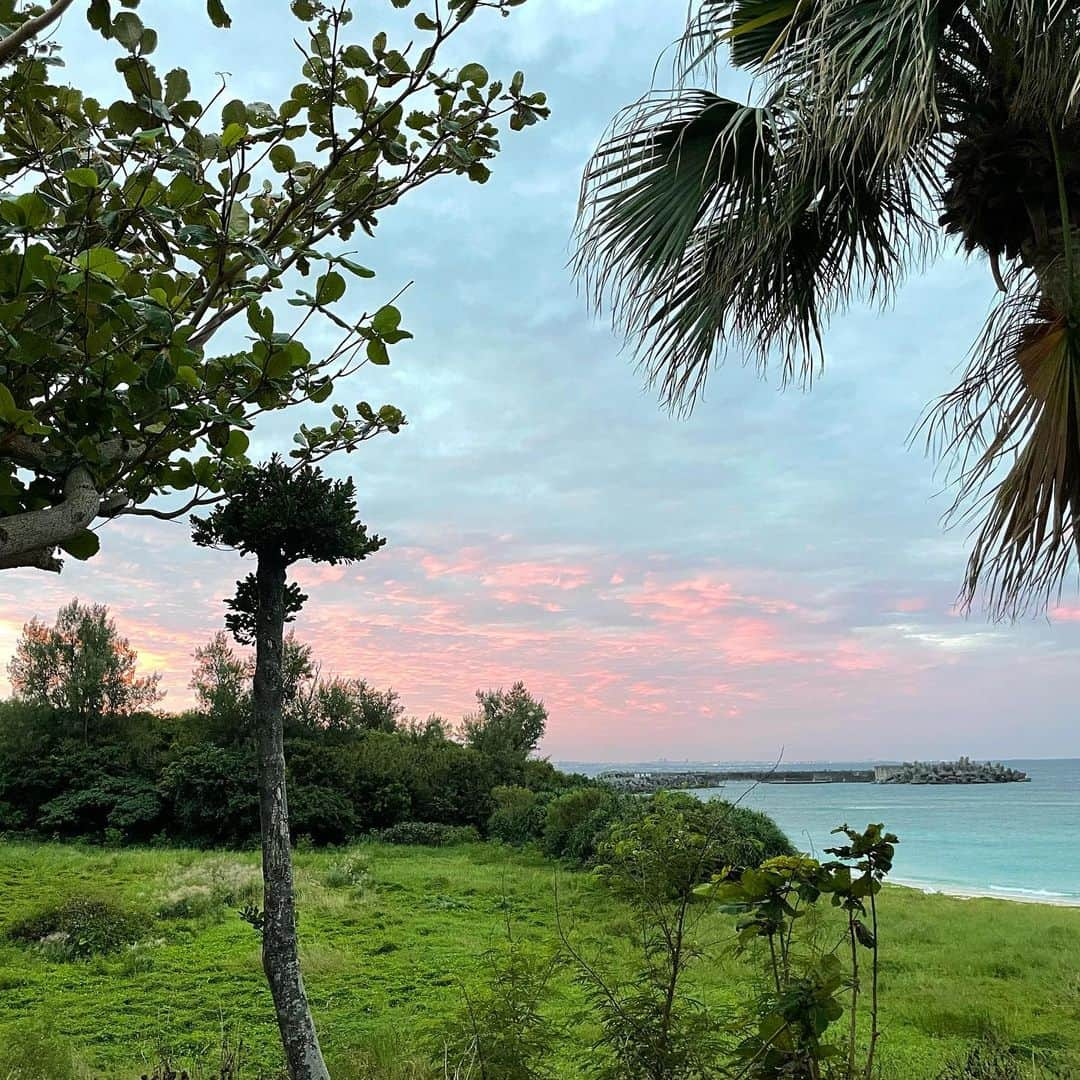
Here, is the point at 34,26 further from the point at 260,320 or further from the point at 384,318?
the point at 384,318

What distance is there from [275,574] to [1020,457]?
3.16 m

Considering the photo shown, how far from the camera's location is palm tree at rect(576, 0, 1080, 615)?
2.39 m

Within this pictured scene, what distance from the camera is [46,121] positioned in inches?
47.8

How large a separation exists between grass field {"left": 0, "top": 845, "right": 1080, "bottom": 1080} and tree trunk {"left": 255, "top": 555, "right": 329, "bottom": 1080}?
1.88 feet

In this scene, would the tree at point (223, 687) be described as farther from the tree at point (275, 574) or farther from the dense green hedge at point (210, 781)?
the tree at point (275, 574)

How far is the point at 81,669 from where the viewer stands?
63.0 feet

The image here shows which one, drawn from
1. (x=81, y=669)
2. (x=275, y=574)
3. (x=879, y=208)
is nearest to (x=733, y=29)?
(x=879, y=208)

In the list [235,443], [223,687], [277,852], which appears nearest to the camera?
[235,443]

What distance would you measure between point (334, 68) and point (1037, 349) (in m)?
2.33

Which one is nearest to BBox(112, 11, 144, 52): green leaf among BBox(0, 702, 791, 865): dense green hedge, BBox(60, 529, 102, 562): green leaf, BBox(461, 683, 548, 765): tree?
BBox(60, 529, 102, 562): green leaf

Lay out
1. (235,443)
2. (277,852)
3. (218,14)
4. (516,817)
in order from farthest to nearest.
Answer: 1. (516,817)
2. (277,852)
3. (235,443)
4. (218,14)

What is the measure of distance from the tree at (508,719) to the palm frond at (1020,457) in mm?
20063

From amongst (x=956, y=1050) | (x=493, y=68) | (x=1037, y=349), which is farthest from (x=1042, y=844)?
(x=493, y=68)

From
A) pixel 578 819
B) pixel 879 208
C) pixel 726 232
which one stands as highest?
pixel 879 208
